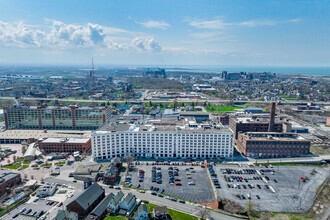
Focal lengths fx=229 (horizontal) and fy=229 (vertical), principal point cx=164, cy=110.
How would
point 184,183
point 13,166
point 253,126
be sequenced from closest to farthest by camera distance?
point 184,183, point 13,166, point 253,126

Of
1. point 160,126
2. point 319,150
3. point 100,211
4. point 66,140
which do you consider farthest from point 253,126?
point 66,140

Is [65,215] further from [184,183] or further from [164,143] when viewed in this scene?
[164,143]

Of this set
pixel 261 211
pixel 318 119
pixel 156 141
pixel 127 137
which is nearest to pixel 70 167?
pixel 127 137

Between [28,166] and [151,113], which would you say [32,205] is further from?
[151,113]

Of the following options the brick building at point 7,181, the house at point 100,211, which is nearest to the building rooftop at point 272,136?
the house at point 100,211

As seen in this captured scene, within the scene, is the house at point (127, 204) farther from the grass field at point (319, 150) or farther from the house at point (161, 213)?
the grass field at point (319, 150)

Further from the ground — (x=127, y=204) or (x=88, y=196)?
(x=88, y=196)

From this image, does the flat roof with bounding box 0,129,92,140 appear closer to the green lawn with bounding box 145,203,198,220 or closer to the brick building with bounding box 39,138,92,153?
the brick building with bounding box 39,138,92,153
